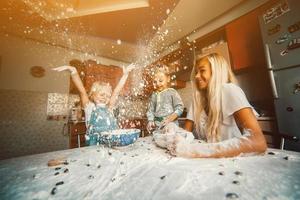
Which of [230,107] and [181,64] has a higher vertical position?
[181,64]

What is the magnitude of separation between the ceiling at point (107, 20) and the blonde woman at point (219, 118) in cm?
237

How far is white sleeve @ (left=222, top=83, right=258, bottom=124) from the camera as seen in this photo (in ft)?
3.78

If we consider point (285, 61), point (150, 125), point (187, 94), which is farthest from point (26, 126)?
point (285, 61)

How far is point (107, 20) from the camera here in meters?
3.83

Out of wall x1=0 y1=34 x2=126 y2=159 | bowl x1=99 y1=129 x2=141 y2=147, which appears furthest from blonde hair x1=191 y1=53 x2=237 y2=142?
wall x1=0 y1=34 x2=126 y2=159

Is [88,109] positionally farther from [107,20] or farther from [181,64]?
[181,64]

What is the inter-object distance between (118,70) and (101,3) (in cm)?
282

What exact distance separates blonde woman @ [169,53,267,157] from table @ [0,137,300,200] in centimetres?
7

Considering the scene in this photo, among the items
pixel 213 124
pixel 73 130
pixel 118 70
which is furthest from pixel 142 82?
pixel 213 124

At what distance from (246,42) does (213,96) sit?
2.29m

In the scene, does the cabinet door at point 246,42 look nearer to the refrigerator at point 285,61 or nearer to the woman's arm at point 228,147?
the refrigerator at point 285,61

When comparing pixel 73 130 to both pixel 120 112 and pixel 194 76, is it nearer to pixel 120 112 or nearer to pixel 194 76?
pixel 120 112

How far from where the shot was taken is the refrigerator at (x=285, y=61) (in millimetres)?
2201

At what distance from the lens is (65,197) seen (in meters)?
0.56
